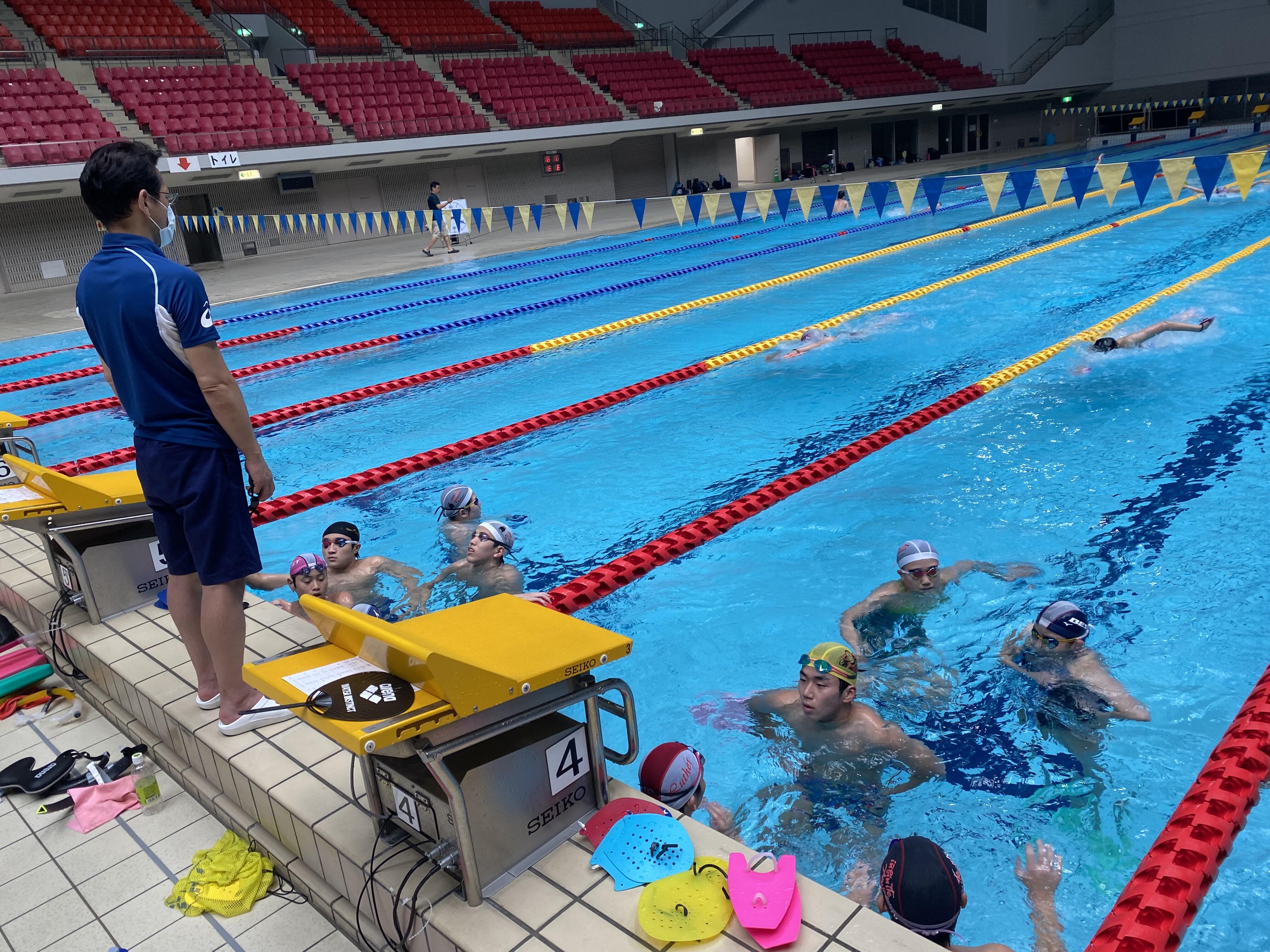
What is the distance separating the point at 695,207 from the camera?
1480 cm

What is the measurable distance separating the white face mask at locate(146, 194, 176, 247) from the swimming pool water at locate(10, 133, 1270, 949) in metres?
2.23

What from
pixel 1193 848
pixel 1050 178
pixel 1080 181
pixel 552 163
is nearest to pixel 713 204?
pixel 1050 178

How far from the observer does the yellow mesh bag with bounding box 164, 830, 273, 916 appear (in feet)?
7.70

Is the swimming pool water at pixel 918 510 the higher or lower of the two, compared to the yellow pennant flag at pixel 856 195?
lower

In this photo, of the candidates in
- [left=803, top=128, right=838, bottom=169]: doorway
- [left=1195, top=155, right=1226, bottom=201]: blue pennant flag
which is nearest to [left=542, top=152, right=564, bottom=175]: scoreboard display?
[left=803, top=128, right=838, bottom=169]: doorway

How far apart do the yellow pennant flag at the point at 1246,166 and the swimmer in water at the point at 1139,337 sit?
59.1 inches

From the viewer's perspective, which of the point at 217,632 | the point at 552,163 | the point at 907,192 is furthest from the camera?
the point at 552,163

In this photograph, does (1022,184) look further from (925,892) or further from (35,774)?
(35,774)

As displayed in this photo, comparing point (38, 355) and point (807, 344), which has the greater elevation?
point (38, 355)

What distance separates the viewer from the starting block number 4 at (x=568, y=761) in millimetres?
2082

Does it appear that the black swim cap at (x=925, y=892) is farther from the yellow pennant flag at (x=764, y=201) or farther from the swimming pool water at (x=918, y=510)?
the yellow pennant flag at (x=764, y=201)

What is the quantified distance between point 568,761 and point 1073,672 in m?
2.17

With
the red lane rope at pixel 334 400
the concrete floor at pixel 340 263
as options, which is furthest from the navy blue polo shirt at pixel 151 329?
the concrete floor at pixel 340 263

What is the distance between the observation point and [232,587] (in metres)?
2.51
